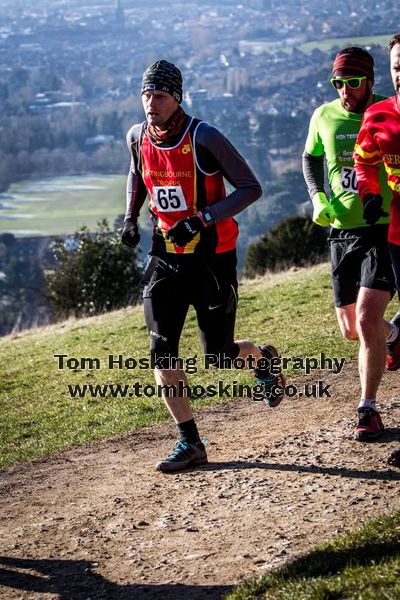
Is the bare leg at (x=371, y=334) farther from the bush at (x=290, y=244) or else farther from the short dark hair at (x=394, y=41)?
the bush at (x=290, y=244)

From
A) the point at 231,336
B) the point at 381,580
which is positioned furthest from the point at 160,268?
the point at 381,580

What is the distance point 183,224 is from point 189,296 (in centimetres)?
57

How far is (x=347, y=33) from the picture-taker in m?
127

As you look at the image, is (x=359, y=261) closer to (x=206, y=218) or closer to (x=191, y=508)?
(x=206, y=218)

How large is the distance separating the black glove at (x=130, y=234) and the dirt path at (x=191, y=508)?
1570 mm

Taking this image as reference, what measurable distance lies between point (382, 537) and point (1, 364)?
9.57 metres

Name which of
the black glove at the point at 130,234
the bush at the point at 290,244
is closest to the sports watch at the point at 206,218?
the black glove at the point at 130,234

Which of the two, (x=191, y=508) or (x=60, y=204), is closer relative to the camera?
(x=191, y=508)

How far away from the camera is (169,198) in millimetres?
6105

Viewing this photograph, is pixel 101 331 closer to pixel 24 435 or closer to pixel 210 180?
pixel 24 435

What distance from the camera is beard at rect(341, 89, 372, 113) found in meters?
6.56

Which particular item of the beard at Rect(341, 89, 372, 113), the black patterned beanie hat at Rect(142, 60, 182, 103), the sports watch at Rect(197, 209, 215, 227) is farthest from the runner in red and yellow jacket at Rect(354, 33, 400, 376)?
the black patterned beanie hat at Rect(142, 60, 182, 103)

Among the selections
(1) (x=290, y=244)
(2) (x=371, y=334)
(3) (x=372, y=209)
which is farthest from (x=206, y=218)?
(1) (x=290, y=244)

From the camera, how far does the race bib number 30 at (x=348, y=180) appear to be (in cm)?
651
